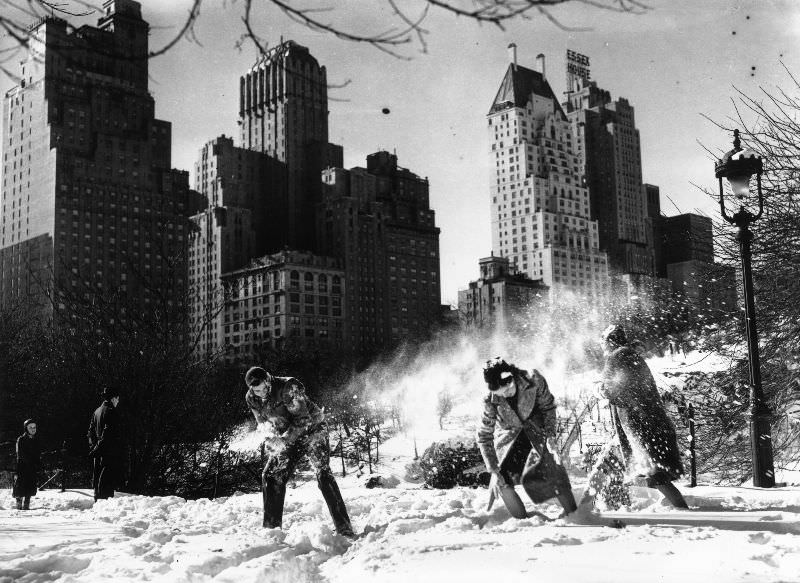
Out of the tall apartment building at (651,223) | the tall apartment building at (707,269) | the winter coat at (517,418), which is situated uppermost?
the tall apartment building at (651,223)

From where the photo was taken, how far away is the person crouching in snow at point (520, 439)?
25.1 feet

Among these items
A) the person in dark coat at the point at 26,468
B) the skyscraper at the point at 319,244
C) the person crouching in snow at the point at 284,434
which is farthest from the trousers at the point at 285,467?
the skyscraper at the point at 319,244

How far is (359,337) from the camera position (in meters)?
115

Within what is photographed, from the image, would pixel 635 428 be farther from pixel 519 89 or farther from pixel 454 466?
pixel 519 89

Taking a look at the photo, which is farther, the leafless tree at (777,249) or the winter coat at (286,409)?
the leafless tree at (777,249)

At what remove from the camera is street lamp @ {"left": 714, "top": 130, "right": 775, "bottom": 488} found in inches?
410

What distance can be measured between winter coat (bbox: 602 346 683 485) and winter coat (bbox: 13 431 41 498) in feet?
27.7

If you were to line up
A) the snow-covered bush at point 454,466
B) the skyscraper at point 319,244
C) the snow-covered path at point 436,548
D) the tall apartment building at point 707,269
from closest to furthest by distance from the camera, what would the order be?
the snow-covered path at point 436,548 < the tall apartment building at point 707,269 < the snow-covered bush at point 454,466 < the skyscraper at point 319,244

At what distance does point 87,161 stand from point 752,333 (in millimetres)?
11874

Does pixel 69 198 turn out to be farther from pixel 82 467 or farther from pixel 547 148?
pixel 547 148

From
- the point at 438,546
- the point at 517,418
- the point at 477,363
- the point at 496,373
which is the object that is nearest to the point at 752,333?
the point at 517,418

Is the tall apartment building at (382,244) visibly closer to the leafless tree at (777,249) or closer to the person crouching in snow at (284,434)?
the leafless tree at (777,249)

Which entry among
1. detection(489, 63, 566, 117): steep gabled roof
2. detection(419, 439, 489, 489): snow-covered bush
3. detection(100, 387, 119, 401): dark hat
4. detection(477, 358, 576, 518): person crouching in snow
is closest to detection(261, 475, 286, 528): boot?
detection(477, 358, 576, 518): person crouching in snow

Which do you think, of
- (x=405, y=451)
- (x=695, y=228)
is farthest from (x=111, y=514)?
(x=405, y=451)
